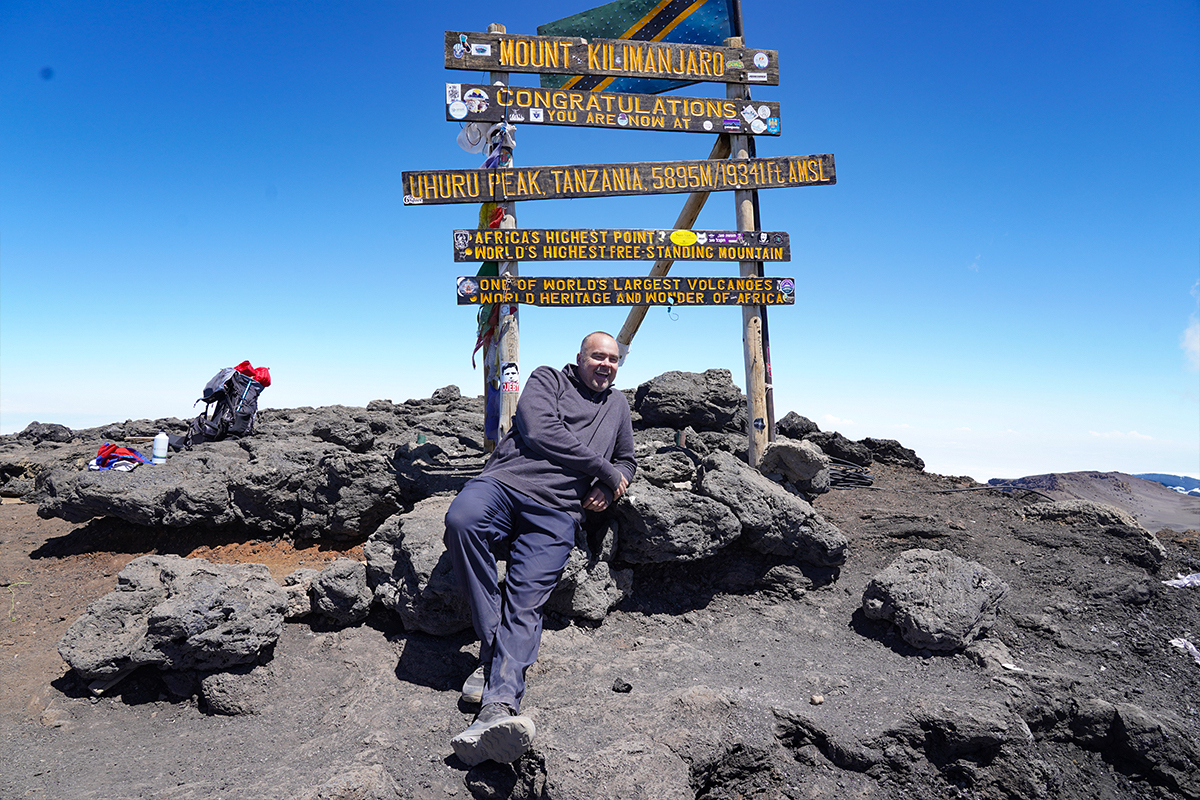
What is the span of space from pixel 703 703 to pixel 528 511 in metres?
1.53

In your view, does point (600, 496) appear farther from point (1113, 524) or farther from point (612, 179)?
point (1113, 524)

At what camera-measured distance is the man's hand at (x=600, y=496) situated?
4.54 m

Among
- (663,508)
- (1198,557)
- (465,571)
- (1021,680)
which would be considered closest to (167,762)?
(465,571)

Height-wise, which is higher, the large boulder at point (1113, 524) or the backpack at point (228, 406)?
the backpack at point (228, 406)

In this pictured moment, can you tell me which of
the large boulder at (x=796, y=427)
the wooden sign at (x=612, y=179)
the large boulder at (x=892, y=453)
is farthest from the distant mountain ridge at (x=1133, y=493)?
the wooden sign at (x=612, y=179)

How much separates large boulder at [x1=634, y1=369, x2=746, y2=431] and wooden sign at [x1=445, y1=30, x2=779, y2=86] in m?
3.39

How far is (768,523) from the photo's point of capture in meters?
5.28

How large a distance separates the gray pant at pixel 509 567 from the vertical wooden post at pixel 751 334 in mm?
3011

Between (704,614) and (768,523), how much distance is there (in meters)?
0.89

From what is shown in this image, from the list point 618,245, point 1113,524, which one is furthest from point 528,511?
point 1113,524

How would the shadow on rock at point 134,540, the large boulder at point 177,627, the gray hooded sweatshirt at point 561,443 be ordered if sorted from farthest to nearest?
the shadow on rock at point 134,540
the gray hooded sweatshirt at point 561,443
the large boulder at point 177,627

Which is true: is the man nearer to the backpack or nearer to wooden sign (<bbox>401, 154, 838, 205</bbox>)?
wooden sign (<bbox>401, 154, 838, 205</bbox>)

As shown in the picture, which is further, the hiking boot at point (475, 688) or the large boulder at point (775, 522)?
the large boulder at point (775, 522)

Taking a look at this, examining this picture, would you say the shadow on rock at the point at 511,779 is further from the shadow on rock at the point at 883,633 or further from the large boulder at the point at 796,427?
the large boulder at the point at 796,427
